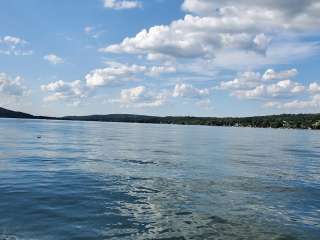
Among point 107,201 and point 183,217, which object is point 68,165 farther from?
point 183,217

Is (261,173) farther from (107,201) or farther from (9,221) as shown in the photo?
(9,221)

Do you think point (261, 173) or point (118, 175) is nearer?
point (118, 175)

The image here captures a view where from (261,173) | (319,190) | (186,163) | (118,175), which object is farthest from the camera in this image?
(186,163)

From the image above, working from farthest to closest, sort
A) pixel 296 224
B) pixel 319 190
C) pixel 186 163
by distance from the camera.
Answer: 1. pixel 186 163
2. pixel 319 190
3. pixel 296 224

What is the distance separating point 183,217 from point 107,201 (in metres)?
5.75

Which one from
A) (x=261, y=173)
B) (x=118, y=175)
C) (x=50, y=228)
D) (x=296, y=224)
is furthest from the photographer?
(x=261, y=173)

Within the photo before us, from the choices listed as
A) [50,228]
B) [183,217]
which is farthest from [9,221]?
[183,217]

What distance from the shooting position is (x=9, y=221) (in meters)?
20.0

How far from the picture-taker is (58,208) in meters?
23.0

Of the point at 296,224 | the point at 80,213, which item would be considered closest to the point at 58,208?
the point at 80,213

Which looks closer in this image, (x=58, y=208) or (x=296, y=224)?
(x=296, y=224)

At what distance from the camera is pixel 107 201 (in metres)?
25.2

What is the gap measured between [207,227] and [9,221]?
9.69 meters

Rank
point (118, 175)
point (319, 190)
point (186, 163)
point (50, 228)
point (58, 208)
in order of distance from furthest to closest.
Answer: point (186, 163)
point (118, 175)
point (319, 190)
point (58, 208)
point (50, 228)
